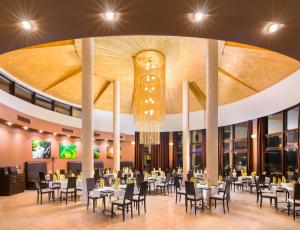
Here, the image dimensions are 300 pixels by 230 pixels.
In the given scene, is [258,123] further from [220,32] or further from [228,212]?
[220,32]

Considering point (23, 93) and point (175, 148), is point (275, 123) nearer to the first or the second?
point (175, 148)

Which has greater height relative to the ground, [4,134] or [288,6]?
[288,6]

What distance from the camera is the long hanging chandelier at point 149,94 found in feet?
38.3

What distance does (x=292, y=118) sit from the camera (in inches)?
424

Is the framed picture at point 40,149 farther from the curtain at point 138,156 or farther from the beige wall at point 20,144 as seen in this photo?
the curtain at point 138,156

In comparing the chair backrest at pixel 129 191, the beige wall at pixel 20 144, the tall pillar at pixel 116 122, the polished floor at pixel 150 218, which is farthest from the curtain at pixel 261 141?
the beige wall at pixel 20 144

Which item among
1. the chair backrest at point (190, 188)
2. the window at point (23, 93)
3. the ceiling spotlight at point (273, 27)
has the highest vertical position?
the window at point (23, 93)

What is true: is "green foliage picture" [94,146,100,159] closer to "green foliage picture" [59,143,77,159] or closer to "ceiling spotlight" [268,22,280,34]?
"green foliage picture" [59,143,77,159]

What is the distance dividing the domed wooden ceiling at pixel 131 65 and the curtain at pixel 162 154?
4307mm

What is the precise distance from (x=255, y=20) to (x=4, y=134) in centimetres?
1072

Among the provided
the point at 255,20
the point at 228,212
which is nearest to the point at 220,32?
the point at 255,20

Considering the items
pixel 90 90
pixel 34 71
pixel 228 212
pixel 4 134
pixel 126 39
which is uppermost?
pixel 126 39

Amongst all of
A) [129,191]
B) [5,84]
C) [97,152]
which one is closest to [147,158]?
[97,152]

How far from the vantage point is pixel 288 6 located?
2.67m
